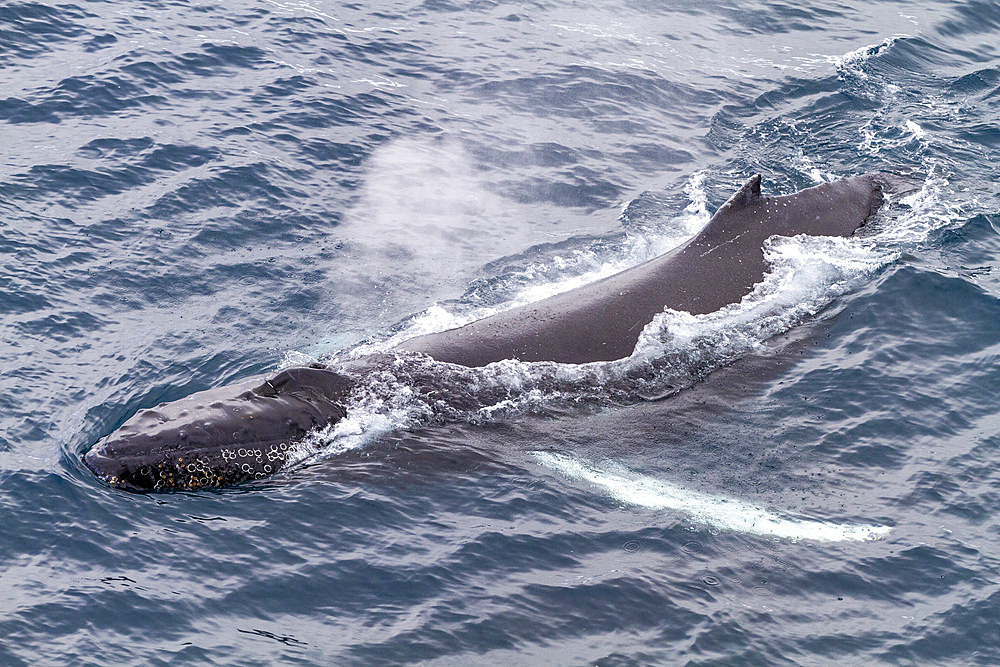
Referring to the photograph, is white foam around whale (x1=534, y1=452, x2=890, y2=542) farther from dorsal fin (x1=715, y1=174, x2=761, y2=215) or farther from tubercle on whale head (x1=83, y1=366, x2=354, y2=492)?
dorsal fin (x1=715, y1=174, x2=761, y2=215)

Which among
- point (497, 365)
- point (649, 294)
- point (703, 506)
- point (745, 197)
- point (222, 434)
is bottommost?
point (703, 506)

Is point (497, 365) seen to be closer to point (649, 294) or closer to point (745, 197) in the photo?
point (649, 294)

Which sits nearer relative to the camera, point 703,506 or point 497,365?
point 703,506

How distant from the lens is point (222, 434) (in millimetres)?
16047

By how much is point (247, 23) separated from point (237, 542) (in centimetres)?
2373

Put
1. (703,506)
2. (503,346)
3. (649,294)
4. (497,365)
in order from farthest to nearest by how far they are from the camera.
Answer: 1. (649,294)
2. (503,346)
3. (497,365)
4. (703,506)

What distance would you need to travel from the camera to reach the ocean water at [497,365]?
13.9 metres

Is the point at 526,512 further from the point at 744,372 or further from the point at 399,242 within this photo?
the point at 399,242

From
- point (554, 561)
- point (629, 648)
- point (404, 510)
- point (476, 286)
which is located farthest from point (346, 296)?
point (629, 648)

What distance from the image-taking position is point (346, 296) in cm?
2148

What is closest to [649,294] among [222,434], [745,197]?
[745,197]

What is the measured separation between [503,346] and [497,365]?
1.48 ft

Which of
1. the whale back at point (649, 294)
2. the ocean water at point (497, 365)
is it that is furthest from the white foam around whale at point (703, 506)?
the whale back at point (649, 294)

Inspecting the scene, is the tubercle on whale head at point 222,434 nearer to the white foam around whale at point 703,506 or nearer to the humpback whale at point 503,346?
the humpback whale at point 503,346
